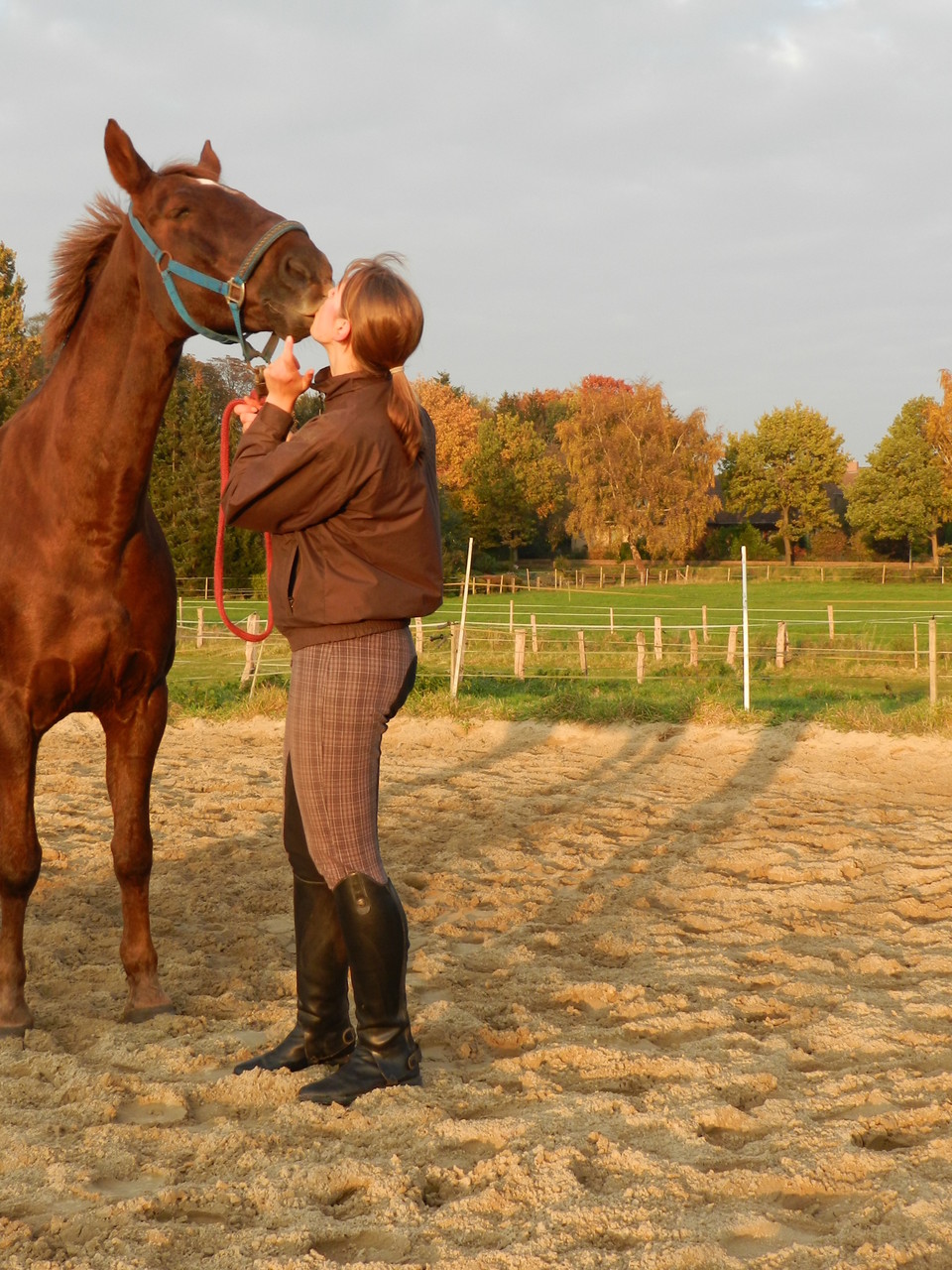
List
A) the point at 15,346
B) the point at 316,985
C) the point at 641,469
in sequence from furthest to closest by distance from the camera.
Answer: the point at 641,469 → the point at 15,346 → the point at 316,985

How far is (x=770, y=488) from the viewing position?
55031mm

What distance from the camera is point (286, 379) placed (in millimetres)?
2334

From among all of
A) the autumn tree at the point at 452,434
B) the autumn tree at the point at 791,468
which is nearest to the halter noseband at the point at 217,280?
the autumn tree at the point at 452,434

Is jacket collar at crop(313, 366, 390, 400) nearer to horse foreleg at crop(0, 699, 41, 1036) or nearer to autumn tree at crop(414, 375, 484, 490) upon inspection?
horse foreleg at crop(0, 699, 41, 1036)

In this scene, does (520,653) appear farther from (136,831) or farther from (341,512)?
(341,512)

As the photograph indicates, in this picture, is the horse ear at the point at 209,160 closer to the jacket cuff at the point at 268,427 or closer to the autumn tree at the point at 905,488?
the jacket cuff at the point at 268,427

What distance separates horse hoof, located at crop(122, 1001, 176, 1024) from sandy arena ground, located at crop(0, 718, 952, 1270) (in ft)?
0.24

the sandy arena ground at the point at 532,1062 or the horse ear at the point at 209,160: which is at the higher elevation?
the horse ear at the point at 209,160

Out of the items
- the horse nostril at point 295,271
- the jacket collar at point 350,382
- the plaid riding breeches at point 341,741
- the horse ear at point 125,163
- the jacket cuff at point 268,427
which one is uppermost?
the horse ear at point 125,163

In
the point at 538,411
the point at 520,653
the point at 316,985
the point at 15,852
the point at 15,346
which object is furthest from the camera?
the point at 538,411

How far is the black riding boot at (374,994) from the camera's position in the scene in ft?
7.75

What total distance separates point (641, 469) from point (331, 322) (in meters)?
46.8

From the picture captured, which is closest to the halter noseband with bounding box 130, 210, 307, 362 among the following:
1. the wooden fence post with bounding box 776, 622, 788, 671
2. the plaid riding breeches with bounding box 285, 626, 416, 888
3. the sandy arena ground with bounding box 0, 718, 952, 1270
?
the plaid riding breeches with bounding box 285, 626, 416, 888

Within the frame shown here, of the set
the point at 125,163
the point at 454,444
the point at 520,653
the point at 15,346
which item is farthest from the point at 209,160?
the point at 454,444
